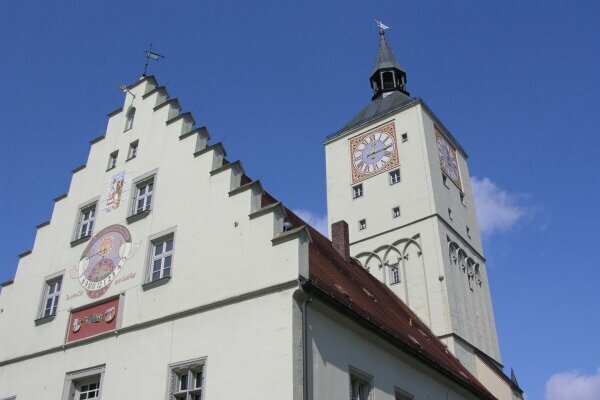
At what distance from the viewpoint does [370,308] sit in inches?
751

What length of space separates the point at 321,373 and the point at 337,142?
23.2 meters

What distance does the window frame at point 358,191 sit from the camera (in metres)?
33.4

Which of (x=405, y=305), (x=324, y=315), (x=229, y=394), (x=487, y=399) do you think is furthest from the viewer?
(x=405, y=305)

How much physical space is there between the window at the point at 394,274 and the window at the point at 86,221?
14.2 m

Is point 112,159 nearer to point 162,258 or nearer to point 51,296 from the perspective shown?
point 51,296

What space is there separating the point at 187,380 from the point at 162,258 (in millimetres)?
3712

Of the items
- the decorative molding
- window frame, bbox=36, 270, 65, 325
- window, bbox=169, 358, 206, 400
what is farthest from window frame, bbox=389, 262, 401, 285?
window, bbox=169, 358, 206, 400

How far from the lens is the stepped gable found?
16.3m

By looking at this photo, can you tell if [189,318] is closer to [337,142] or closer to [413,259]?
[413,259]

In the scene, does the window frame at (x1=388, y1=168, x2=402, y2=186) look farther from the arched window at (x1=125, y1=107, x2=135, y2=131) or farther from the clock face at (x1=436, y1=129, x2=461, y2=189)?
the arched window at (x1=125, y1=107, x2=135, y2=131)

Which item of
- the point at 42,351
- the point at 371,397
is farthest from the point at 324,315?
the point at 42,351

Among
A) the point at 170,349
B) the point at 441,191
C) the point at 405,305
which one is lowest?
the point at 170,349

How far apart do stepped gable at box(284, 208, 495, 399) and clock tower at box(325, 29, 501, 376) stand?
2271 millimetres

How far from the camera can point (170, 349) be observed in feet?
51.5
